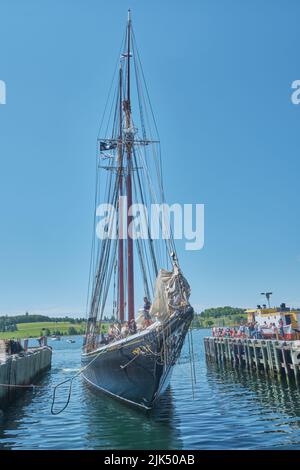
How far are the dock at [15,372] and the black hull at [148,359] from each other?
5.99m

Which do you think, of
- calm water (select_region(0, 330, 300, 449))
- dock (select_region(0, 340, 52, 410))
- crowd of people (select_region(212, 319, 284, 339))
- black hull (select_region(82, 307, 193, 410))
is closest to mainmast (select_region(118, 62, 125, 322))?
calm water (select_region(0, 330, 300, 449))

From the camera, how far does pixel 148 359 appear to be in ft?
57.8

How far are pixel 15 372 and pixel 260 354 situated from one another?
18.8 metres

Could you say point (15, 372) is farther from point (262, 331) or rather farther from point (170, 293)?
point (262, 331)

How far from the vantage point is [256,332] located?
35.9 meters

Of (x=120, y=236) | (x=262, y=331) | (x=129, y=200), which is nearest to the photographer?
(x=129, y=200)

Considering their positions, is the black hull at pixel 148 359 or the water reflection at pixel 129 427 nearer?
the water reflection at pixel 129 427

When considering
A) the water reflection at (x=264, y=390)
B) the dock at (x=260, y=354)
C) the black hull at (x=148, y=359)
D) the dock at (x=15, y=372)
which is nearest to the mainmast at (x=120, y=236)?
the dock at (x=15, y=372)

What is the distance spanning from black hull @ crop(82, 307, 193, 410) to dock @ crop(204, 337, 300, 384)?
1028 centimetres

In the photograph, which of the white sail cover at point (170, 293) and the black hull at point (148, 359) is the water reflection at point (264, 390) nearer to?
the black hull at point (148, 359)

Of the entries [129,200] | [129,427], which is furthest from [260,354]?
[129,427]

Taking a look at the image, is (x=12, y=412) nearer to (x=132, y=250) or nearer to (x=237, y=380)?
(x=132, y=250)

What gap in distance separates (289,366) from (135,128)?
18.1 metres

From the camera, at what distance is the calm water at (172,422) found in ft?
49.0
